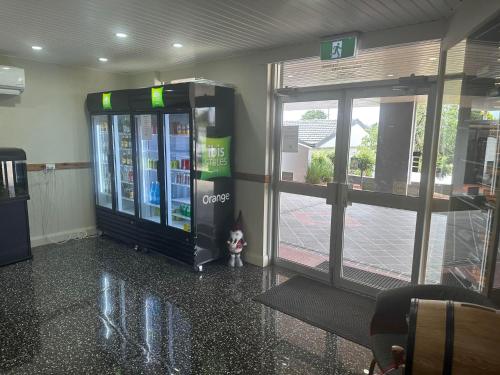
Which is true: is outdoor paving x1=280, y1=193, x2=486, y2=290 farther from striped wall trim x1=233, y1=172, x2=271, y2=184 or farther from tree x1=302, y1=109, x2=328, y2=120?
tree x1=302, y1=109, x2=328, y2=120

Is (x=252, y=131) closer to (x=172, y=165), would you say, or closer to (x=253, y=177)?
(x=253, y=177)

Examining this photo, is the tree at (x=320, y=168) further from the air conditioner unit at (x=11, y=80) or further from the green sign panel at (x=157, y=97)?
the air conditioner unit at (x=11, y=80)

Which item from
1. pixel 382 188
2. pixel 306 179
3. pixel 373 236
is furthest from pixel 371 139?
pixel 373 236

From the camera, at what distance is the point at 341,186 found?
3494mm

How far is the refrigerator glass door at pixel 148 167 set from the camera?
4246mm

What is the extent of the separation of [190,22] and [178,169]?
175cm

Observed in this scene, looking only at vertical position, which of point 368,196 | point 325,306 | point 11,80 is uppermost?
point 11,80

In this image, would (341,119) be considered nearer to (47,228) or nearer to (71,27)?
(71,27)

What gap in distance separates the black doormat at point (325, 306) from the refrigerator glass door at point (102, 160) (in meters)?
2.98

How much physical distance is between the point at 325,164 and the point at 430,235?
1.24 metres

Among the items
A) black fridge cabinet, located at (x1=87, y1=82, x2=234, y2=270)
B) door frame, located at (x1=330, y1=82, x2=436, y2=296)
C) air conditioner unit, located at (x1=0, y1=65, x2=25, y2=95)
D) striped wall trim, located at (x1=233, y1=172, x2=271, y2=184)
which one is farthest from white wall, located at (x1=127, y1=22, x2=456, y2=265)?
air conditioner unit, located at (x1=0, y1=65, x2=25, y2=95)

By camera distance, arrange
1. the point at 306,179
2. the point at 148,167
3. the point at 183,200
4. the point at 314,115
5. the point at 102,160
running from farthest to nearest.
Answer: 1. the point at 102,160
2. the point at 148,167
3. the point at 183,200
4. the point at 306,179
5. the point at 314,115

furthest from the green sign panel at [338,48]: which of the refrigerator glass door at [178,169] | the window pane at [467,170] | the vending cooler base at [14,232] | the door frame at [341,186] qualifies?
the vending cooler base at [14,232]

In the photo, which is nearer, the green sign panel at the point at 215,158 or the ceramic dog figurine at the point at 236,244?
the green sign panel at the point at 215,158
